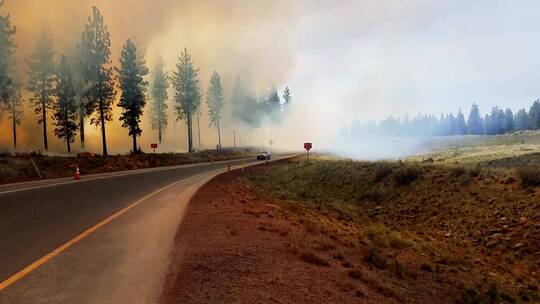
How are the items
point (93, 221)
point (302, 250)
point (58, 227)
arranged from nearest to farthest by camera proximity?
point (302, 250) < point (58, 227) < point (93, 221)

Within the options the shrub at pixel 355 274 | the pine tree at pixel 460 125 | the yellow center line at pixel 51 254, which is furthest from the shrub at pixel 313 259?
the pine tree at pixel 460 125

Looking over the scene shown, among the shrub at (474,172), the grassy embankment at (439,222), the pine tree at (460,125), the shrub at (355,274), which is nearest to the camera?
the shrub at (355,274)

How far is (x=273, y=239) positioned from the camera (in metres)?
10.7

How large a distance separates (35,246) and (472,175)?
22.4 m

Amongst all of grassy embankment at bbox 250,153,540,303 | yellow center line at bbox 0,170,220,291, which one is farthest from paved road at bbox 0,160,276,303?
grassy embankment at bbox 250,153,540,303

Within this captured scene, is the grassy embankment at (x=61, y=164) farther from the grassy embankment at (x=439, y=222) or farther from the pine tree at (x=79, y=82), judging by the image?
the grassy embankment at (x=439, y=222)

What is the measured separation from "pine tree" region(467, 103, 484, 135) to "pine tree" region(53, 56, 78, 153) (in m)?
173

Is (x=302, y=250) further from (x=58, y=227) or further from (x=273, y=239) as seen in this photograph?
(x=58, y=227)

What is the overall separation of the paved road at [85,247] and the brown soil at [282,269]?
0.53 metres

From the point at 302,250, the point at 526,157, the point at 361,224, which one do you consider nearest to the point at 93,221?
the point at 302,250

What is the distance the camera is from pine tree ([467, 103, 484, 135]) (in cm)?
18325

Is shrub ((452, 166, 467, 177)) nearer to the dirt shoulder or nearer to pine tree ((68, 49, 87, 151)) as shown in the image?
the dirt shoulder

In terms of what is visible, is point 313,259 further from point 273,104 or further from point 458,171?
point 273,104

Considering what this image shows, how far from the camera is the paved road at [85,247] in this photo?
5922 mm
